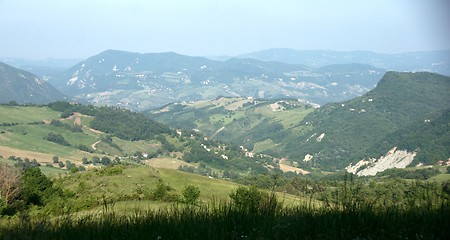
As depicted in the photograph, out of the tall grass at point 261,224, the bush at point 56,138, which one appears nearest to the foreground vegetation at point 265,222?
the tall grass at point 261,224

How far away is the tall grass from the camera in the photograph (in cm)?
376

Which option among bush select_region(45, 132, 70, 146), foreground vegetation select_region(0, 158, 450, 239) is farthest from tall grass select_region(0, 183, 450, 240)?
bush select_region(45, 132, 70, 146)

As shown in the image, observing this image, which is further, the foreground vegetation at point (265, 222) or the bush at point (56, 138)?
the bush at point (56, 138)

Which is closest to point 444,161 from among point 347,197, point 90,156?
point 90,156

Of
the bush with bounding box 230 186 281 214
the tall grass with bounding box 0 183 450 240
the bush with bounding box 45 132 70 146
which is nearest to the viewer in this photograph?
the tall grass with bounding box 0 183 450 240

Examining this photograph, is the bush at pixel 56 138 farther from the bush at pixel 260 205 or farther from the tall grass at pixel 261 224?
the tall grass at pixel 261 224

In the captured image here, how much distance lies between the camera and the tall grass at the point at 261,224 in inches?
148

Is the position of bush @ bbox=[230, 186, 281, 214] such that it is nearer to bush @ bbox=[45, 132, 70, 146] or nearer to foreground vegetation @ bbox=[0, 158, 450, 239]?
foreground vegetation @ bbox=[0, 158, 450, 239]

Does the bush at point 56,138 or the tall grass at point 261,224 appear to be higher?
the tall grass at point 261,224

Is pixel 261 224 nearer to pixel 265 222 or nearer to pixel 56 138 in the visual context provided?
pixel 265 222

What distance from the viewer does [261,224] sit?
13.3 ft

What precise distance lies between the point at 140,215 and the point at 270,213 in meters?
1.58

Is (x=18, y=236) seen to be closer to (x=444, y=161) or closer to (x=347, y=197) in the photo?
(x=347, y=197)

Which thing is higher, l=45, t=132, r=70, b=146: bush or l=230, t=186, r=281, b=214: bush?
l=230, t=186, r=281, b=214: bush
